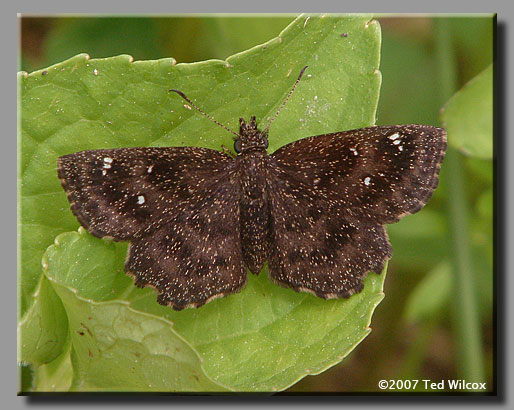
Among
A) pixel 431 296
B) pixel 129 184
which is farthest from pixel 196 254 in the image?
pixel 431 296

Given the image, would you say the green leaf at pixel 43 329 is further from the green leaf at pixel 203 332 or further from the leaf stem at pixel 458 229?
the leaf stem at pixel 458 229

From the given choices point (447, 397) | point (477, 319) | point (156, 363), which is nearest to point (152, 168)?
point (156, 363)

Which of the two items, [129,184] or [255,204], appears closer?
[129,184]

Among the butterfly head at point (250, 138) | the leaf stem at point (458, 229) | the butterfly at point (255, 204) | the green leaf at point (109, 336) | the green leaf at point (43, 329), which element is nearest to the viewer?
the green leaf at point (109, 336)

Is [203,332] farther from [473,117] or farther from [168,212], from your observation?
[473,117]

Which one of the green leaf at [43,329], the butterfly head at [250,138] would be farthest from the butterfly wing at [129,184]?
the green leaf at [43,329]

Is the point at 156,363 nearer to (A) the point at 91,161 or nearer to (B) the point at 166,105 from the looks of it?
(A) the point at 91,161

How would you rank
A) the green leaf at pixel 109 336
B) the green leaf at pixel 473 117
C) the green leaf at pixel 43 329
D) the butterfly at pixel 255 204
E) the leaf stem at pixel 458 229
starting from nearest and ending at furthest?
1. the green leaf at pixel 109 336
2. the green leaf at pixel 43 329
3. the butterfly at pixel 255 204
4. the green leaf at pixel 473 117
5. the leaf stem at pixel 458 229
